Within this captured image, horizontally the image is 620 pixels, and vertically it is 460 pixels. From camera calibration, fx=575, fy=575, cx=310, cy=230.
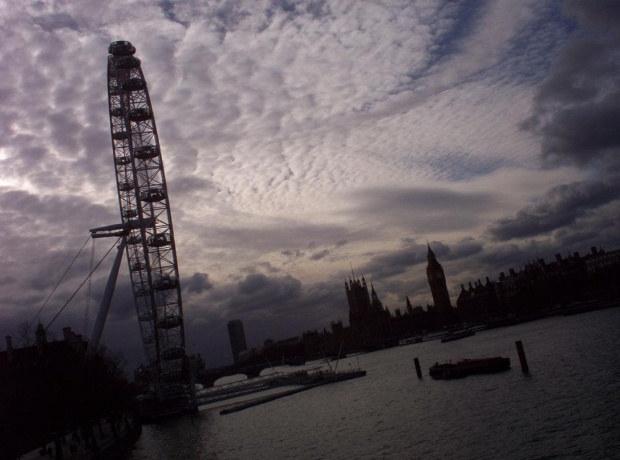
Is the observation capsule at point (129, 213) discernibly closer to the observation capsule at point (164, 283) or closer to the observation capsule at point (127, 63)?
the observation capsule at point (164, 283)

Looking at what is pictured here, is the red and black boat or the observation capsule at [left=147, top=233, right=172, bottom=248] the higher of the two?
the observation capsule at [left=147, top=233, right=172, bottom=248]

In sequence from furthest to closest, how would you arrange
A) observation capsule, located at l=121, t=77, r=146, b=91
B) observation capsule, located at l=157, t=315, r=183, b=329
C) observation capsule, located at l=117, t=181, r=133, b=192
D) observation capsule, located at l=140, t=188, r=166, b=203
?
observation capsule, located at l=117, t=181, r=133, b=192 < observation capsule, located at l=157, t=315, r=183, b=329 < observation capsule, located at l=140, t=188, r=166, b=203 < observation capsule, located at l=121, t=77, r=146, b=91

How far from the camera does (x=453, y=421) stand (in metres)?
30.7

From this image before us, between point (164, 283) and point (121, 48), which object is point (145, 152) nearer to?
point (121, 48)

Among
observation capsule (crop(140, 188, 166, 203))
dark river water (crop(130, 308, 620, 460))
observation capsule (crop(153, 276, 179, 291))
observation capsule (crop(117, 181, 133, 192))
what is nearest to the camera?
dark river water (crop(130, 308, 620, 460))

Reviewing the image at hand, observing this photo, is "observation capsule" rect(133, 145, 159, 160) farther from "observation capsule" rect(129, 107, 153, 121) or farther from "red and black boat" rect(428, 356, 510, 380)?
"red and black boat" rect(428, 356, 510, 380)

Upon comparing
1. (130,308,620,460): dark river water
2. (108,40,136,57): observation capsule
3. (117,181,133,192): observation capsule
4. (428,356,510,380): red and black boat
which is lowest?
(130,308,620,460): dark river water

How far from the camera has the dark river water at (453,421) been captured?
24.0 m

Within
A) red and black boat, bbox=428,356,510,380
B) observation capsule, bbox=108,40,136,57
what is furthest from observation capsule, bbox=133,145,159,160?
red and black boat, bbox=428,356,510,380

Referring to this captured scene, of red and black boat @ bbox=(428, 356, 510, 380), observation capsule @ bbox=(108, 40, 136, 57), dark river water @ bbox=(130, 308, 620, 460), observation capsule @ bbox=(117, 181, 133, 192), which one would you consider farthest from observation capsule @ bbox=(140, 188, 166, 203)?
red and black boat @ bbox=(428, 356, 510, 380)

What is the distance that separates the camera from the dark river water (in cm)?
2395

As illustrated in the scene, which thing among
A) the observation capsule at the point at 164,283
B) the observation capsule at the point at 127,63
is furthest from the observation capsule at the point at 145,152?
the observation capsule at the point at 164,283

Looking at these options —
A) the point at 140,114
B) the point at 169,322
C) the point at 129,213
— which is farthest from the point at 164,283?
the point at 140,114

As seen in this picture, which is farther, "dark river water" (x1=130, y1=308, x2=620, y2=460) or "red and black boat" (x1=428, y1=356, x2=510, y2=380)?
"red and black boat" (x1=428, y1=356, x2=510, y2=380)
